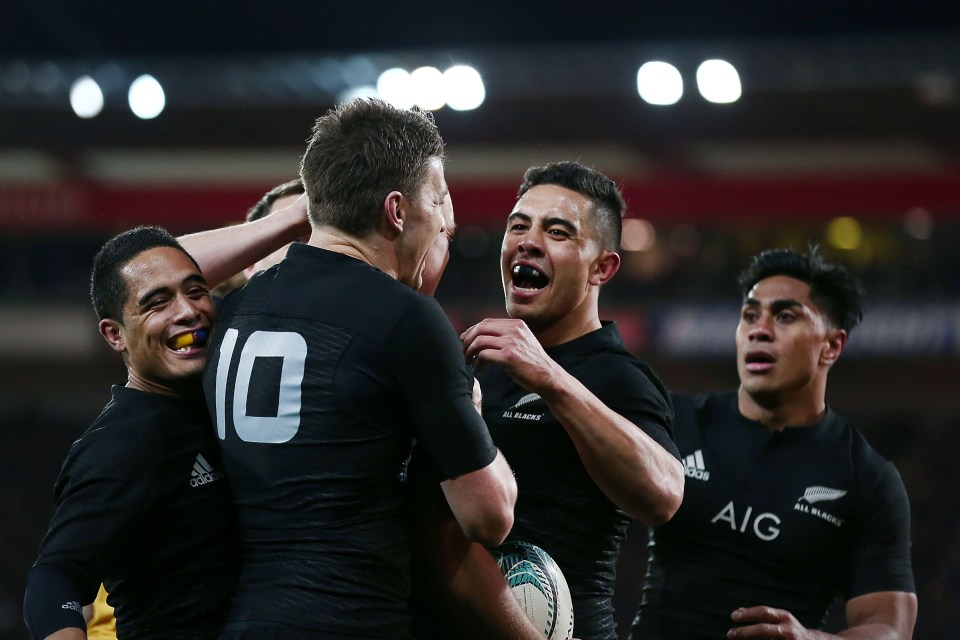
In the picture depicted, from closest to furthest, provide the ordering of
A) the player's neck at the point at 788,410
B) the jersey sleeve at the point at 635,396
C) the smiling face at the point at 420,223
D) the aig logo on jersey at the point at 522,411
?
the smiling face at the point at 420,223, the jersey sleeve at the point at 635,396, the aig logo on jersey at the point at 522,411, the player's neck at the point at 788,410

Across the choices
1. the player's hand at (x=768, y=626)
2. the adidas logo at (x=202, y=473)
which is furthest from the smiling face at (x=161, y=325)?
the player's hand at (x=768, y=626)

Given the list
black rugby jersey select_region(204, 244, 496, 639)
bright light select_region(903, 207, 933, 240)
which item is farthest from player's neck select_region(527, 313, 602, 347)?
bright light select_region(903, 207, 933, 240)

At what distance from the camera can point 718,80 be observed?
15.9 metres

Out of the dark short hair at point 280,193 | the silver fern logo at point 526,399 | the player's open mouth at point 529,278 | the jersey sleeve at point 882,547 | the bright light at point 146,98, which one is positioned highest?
the bright light at point 146,98

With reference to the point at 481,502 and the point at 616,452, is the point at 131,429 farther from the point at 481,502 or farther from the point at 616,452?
the point at 616,452

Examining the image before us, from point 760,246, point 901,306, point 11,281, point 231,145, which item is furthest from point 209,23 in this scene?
point 901,306

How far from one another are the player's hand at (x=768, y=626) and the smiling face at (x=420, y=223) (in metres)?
1.98

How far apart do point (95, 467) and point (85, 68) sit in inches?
612

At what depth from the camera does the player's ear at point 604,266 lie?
148 inches

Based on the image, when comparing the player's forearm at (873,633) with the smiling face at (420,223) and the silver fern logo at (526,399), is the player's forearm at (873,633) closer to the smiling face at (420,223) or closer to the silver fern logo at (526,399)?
the silver fern logo at (526,399)

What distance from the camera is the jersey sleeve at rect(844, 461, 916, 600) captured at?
4234 mm

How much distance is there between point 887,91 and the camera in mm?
16938

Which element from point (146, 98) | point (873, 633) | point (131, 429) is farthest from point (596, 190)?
point (146, 98)

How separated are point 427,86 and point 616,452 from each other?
45.9 feet
